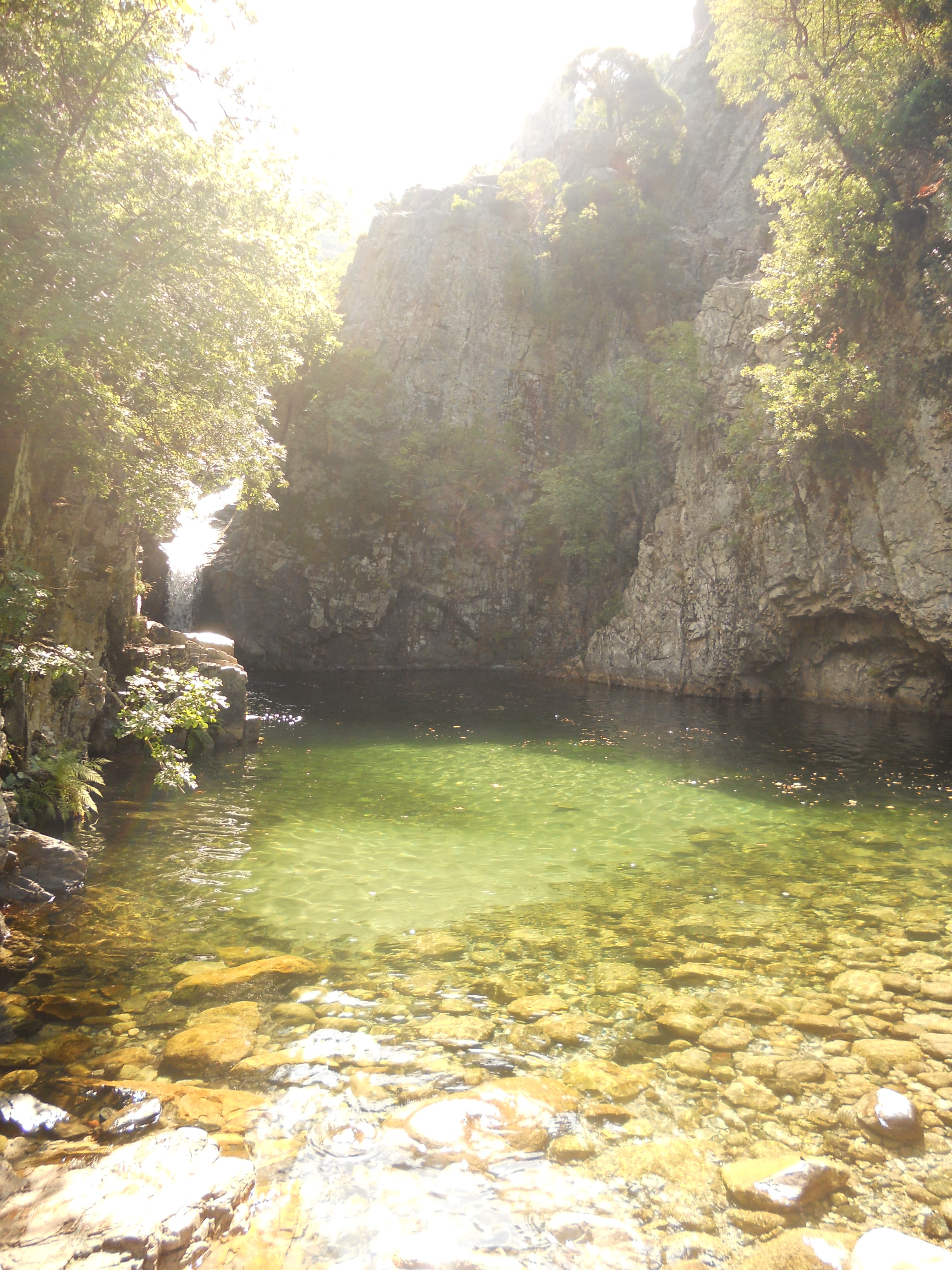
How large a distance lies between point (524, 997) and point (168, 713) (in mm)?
5231

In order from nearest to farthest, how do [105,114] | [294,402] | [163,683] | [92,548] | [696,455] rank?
[163,683] → [105,114] → [92,548] → [696,455] → [294,402]

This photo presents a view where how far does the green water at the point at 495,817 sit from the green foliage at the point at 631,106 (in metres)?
44.5

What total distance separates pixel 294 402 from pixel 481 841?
1441 inches

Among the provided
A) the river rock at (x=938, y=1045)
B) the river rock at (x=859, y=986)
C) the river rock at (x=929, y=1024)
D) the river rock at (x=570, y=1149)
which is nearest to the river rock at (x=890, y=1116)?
the river rock at (x=938, y=1045)

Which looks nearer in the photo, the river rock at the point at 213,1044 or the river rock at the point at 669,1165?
the river rock at the point at 669,1165

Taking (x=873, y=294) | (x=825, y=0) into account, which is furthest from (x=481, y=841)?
(x=825, y=0)

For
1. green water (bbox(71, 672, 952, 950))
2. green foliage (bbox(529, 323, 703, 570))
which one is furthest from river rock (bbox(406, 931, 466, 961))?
green foliage (bbox(529, 323, 703, 570))

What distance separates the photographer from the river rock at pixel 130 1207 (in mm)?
2938

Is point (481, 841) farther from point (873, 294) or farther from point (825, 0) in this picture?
point (825, 0)

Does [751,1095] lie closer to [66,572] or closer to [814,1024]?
[814,1024]

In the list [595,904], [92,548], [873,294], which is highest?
[873,294]

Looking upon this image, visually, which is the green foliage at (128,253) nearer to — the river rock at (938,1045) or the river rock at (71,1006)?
the river rock at (71,1006)

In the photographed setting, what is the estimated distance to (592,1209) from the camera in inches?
139

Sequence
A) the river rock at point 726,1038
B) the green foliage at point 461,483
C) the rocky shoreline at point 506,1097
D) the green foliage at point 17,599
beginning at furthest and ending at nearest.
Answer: the green foliage at point 461,483 < the green foliage at point 17,599 < the river rock at point 726,1038 < the rocky shoreline at point 506,1097
